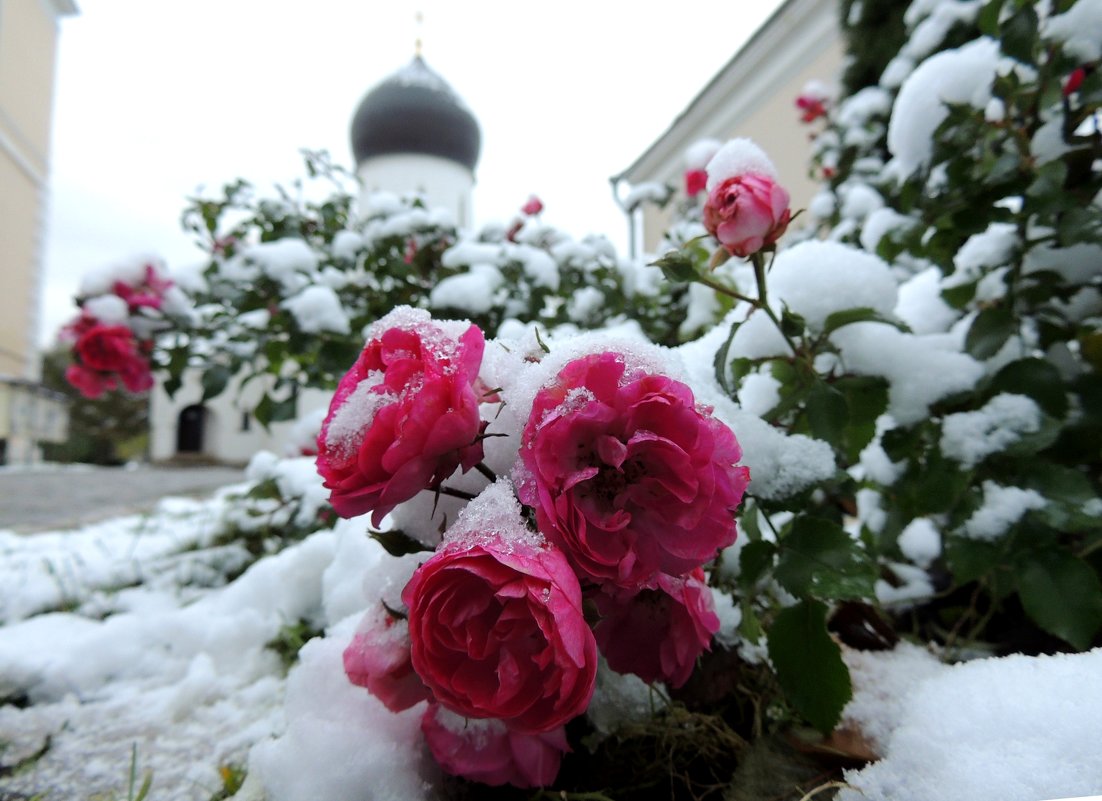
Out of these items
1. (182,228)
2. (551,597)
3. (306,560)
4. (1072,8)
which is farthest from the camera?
(182,228)

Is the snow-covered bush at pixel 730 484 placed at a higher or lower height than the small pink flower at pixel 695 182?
lower

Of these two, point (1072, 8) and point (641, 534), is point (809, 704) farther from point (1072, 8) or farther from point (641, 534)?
point (1072, 8)

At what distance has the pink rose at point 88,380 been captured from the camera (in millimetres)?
1466

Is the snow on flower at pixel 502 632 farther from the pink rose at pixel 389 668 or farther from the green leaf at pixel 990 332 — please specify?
the green leaf at pixel 990 332

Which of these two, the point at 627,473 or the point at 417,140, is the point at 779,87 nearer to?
the point at 417,140

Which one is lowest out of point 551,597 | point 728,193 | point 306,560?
point 306,560

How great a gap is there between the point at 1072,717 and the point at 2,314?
50.3 feet

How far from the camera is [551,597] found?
1.12 ft

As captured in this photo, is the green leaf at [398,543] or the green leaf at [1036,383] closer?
the green leaf at [398,543]

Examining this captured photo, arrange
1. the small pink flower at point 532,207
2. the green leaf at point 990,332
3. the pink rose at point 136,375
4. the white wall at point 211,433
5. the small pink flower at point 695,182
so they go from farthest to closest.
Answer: the white wall at point 211,433
the small pink flower at point 532,207
the pink rose at point 136,375
the small pink flower at point 695,182
the green leaf at point 990,332

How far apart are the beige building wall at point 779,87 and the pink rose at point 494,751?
215 inches

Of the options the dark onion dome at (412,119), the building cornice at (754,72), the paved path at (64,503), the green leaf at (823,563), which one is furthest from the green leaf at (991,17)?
the dark onion dome at (412,119)

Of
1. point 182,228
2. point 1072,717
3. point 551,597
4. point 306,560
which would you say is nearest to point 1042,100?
point 1072,717

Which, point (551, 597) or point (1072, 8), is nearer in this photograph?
point (551, 597)
